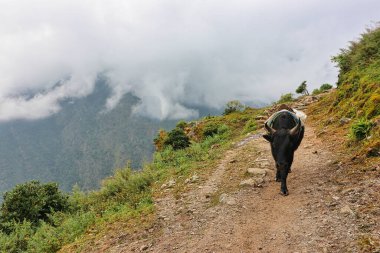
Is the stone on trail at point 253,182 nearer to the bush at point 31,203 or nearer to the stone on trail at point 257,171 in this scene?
the stone on trail at point 257,171

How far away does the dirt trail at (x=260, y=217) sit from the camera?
7.85 meters

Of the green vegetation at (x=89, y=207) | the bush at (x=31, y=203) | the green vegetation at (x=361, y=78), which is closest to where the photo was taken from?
the green vegetation at (x=89, y=207)

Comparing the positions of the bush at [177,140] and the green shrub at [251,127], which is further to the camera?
the bush at [177,140]

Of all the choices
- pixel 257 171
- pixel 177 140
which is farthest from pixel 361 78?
pixel 177 140

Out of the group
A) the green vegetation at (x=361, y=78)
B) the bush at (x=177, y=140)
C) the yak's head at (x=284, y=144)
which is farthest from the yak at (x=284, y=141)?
the bush at (x=177, y=140)

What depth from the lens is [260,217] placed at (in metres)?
9.44

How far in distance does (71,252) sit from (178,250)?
12.3 ft

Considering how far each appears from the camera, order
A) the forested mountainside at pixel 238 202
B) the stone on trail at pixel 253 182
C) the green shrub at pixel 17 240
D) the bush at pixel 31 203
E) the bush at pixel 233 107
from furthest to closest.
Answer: the bush at pixel 233 107
the bush at pixel 31 203
the green shrub at pixel 17 240
the stone on trail at pixel 253 182
the forested mountainside at pixel 238 202

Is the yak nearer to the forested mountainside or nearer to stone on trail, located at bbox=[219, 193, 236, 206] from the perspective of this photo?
the forested mountainside

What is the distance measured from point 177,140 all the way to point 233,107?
17.3 m

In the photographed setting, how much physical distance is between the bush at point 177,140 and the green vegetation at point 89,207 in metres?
2.45

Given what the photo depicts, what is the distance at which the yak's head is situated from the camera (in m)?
10.6

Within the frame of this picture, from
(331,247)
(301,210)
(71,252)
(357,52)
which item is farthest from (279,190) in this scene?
(357,52)

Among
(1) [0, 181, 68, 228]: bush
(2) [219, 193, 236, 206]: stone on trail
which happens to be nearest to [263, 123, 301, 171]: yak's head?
(2) [219, 193, 236, 206]: stone on trail
